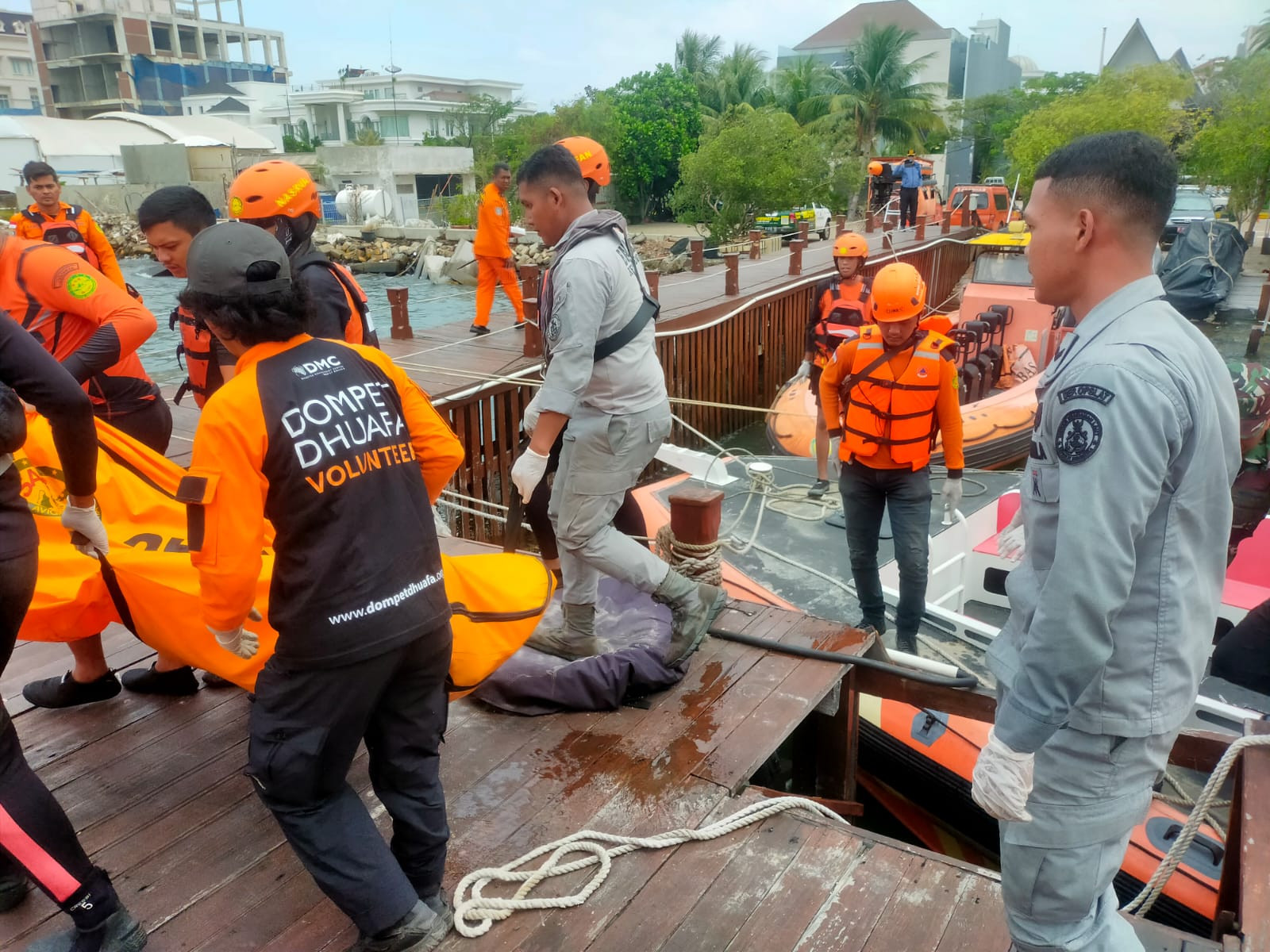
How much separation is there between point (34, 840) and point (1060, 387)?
2.11m

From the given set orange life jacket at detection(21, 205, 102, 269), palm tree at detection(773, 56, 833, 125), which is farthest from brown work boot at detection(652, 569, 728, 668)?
palm tree at detection(773, 56, 833, 125)

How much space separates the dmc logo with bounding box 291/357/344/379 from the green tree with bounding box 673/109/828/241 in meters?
23.1

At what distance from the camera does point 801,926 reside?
6.95 ft

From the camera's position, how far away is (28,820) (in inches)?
70.6

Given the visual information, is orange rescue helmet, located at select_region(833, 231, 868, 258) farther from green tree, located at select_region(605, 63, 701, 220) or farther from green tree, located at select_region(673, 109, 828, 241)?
green tree, located at select_region(605, 63, 701, 220)

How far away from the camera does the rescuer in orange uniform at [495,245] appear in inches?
355

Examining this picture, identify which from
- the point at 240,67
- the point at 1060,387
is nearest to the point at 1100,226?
the point at 1060,387

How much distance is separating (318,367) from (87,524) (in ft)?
2.96

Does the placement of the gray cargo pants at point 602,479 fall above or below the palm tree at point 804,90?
below

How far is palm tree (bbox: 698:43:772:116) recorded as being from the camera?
34656 millimetres

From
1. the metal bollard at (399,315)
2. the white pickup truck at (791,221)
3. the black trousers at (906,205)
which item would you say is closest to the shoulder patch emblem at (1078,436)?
the metal bollard at (399,315)

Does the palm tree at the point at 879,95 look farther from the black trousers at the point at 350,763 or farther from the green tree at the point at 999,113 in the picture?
the black trousers at the point at 350,763

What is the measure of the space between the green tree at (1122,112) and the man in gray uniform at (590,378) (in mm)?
22271

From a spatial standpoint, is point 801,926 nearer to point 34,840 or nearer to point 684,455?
point 34,840
